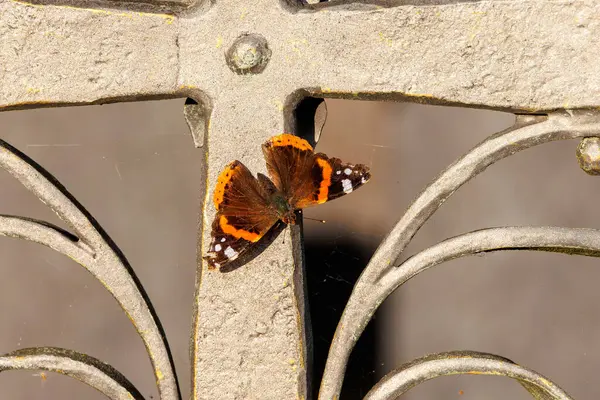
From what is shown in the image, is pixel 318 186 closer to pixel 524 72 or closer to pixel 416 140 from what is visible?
pixel 524 72

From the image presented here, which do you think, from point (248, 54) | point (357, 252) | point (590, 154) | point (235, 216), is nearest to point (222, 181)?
point (235, 216)

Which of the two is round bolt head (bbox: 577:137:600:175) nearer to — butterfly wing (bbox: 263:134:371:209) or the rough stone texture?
the rough stone texture

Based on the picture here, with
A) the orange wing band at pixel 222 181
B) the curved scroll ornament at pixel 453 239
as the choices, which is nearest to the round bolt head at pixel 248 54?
the orange wing band at pixel 222 181

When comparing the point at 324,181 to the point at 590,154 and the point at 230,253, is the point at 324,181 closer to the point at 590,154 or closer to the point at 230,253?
the point at 230,253

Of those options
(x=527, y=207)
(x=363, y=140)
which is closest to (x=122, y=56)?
(x=363, y=140)

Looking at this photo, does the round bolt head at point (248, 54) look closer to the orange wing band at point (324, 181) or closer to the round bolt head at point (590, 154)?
the orange wing band at point (324, 181)

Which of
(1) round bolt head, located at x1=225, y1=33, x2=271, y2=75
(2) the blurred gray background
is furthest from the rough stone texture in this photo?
(2) the blurred gray background
